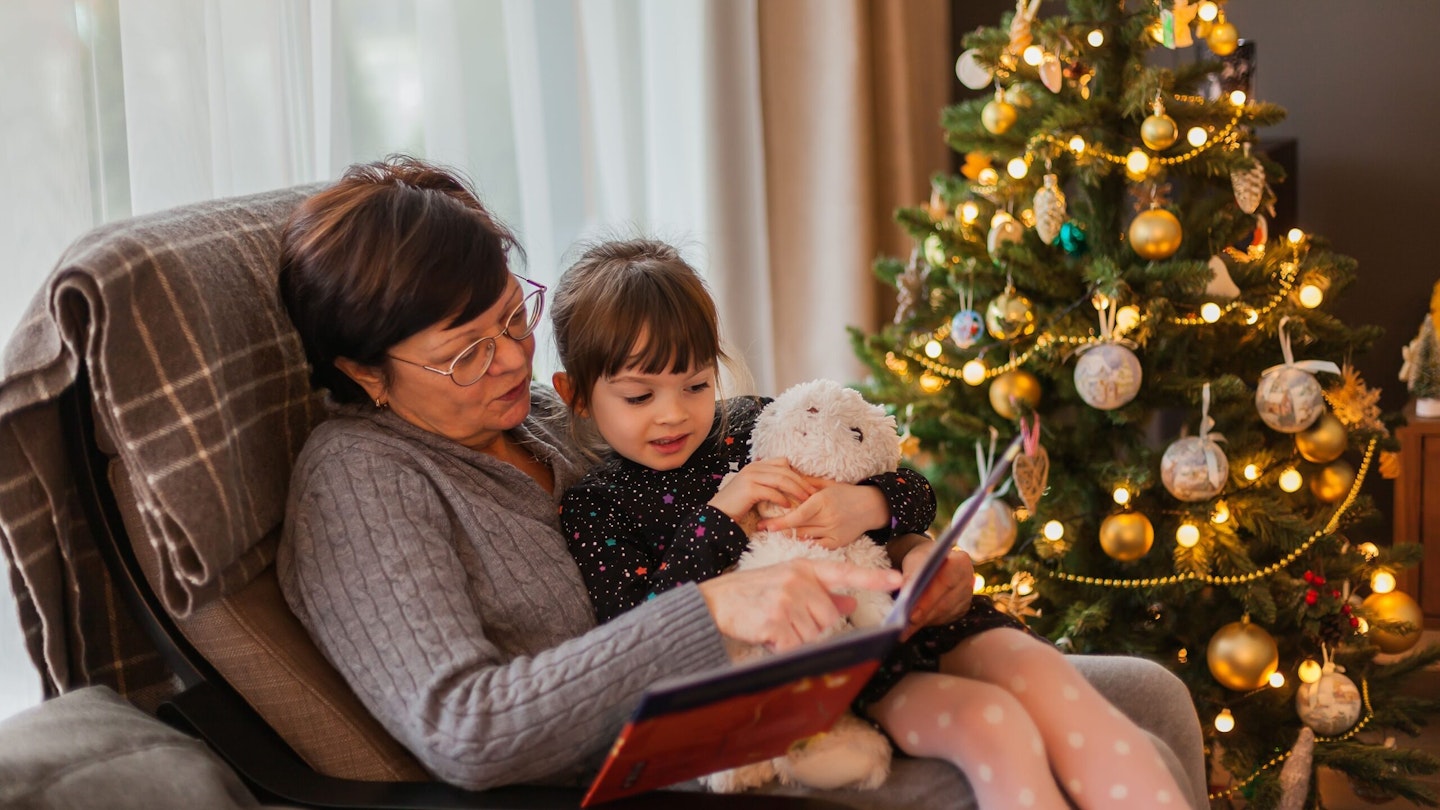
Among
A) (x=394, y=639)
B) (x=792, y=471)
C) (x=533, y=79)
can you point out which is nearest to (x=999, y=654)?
(x=792, y=471)

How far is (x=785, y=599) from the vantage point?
47.4 inches

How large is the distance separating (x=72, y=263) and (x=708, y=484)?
0.74 meters

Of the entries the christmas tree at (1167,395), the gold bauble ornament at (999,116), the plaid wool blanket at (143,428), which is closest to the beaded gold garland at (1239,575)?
the christmas tree at (1167,395)

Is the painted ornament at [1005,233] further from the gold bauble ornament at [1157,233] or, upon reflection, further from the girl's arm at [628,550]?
the girl's arm at [628,550]

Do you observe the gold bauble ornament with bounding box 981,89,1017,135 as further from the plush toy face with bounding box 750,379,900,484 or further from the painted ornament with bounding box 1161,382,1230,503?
the plush toy face with bounding box 750,379,900,484

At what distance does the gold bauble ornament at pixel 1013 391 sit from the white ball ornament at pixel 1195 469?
0.89 feet

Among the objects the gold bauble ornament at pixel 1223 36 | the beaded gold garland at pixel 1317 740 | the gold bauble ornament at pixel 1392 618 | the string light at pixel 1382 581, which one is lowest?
the beaded gold garland at pixel 1317 740

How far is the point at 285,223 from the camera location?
1.54 metres

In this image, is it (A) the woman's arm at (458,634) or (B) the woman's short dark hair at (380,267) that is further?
(B) the woman's short dark hair at (380,267)

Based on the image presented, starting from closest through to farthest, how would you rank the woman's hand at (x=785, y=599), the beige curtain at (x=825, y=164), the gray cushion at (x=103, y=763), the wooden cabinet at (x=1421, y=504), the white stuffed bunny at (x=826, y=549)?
the gray cushion at (x=103, y=763) → the woman's hand at (x=785, y=599) → the white stuffed bunny at (x=826, y=549) → the wooden cabinet at (x=1421, y=504) → the beige curtain at (x=825, y=164)

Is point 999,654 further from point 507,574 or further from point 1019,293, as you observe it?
point 1019,293

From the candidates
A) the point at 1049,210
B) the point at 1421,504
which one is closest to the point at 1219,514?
the point at 1049,210

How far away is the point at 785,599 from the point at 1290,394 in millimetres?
1404

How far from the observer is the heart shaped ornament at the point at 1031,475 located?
7.49 feet
